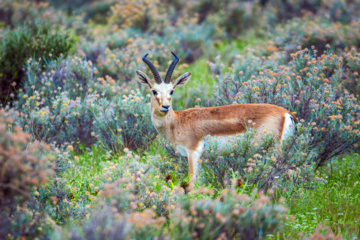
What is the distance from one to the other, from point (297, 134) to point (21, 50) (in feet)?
23.0

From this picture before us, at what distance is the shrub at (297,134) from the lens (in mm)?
5102

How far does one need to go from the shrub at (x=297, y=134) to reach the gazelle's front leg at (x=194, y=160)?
339mm

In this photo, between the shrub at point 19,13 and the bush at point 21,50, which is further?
the shrub at point 19,13

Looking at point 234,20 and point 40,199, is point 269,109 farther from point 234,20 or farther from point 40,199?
point 234,20

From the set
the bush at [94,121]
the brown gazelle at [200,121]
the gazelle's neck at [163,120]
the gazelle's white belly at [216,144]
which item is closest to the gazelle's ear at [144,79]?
the brown gazelle at [200,121]

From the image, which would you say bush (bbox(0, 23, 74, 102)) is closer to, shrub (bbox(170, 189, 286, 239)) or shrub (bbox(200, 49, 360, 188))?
shrub (bbox(200, 49, 360, 188))

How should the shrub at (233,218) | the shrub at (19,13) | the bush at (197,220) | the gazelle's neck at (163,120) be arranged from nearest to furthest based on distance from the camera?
1. the bush at (197,220)
2. the shrub at (233,218)
3. the gazelle's neck at (163,120)
4. the shrub at (19,13)

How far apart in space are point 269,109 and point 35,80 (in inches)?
201

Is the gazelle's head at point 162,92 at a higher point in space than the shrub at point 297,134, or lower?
higher

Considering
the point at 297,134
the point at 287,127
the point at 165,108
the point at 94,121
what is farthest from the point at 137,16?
the point at 297,134

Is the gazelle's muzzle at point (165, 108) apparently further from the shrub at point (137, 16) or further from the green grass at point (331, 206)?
the shrub at point (137, 16)

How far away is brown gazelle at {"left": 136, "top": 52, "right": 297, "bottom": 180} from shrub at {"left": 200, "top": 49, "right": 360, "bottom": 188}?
0.34m

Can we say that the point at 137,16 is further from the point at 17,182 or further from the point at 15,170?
the point at 17,182

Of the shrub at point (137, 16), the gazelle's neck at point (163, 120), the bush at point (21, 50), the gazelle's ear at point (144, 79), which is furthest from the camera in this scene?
the shrub at point (137, 16)
